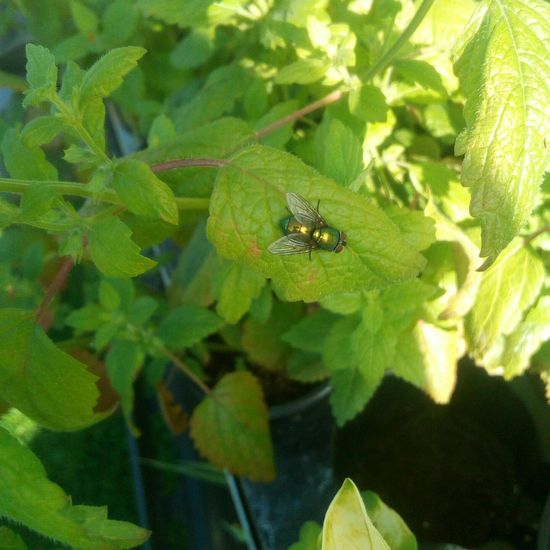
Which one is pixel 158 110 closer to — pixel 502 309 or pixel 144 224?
pixel 144 224

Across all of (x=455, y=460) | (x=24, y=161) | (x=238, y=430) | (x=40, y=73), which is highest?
(x=40, y=73)

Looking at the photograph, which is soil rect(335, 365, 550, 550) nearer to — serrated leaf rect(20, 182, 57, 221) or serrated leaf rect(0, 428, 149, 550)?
serrated leaf rect(0, 428, 149, 550)

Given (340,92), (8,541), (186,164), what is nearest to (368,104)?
(340,92)

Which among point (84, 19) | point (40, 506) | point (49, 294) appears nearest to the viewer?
point (40, 506)

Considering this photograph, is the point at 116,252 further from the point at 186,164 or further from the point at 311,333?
the point at 311,333

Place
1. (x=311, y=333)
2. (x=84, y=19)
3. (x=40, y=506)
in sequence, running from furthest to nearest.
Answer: (x=84, y=19), (x=311, y=333), (x=40, y=506)

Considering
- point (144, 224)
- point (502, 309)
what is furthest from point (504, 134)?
point (144, 224)

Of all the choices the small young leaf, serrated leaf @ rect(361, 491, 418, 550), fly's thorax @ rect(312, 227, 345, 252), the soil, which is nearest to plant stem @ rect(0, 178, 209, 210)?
fly's thorax @ rect(312, 227, 345, 252)
